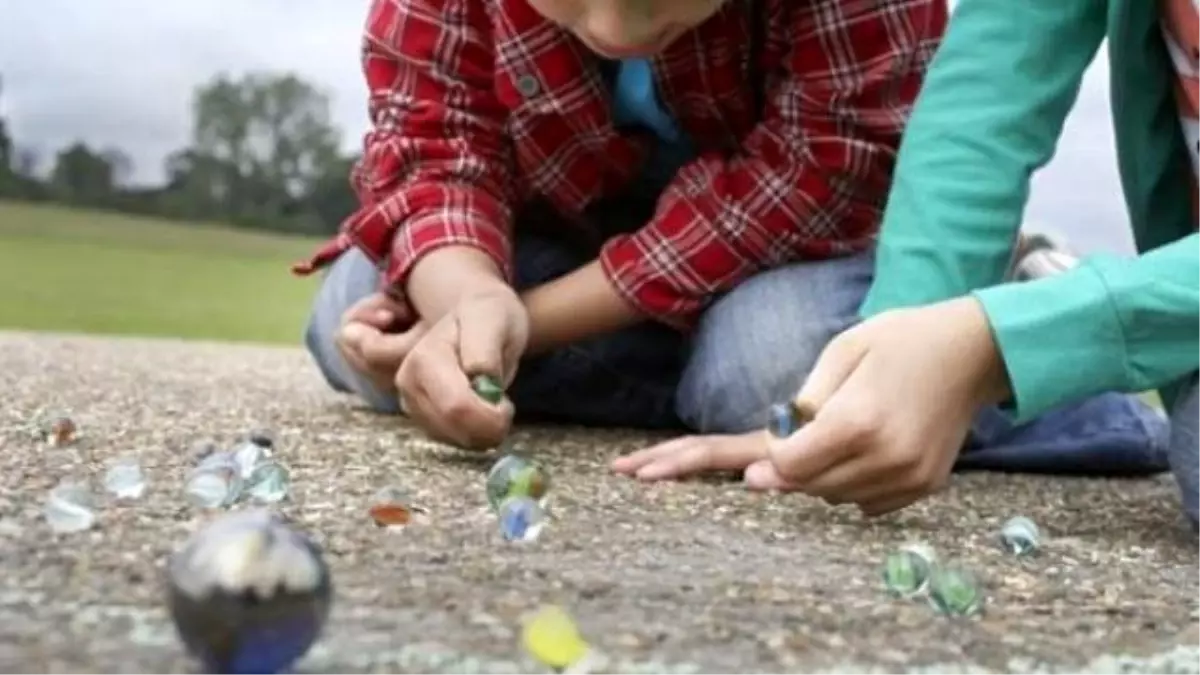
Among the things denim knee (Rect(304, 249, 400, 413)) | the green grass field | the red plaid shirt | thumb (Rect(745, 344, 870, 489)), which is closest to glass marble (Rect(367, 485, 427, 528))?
thumb (Rect(745, 344, 870, 489))

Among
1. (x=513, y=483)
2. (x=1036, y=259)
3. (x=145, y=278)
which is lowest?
(x=145, y=278)

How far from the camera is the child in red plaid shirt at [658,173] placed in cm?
102

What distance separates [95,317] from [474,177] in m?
1.92

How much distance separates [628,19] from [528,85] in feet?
0.79

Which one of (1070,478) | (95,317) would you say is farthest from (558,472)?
(95,317)

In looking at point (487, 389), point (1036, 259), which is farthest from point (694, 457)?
point (1036, 259)

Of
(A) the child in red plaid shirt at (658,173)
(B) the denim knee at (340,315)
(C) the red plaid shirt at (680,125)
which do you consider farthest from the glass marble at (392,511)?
(B) the denim knee at (340,315)

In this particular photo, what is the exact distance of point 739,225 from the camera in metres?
1.05

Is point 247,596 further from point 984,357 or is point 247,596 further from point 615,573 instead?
point 984,357

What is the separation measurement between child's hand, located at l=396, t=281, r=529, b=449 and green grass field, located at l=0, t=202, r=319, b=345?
177cm

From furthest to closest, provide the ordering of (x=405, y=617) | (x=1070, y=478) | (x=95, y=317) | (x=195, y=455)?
(x=95, y=317)
(x=1070, y=478)
(x=195, y=455)
(x=405, y=617)

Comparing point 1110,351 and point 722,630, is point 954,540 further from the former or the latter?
point 722,630

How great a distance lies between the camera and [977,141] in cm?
89

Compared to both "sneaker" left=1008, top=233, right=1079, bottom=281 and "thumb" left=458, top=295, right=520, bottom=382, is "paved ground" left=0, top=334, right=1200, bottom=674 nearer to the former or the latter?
"thumb" left=458, top=295, right=520, bottom=382
